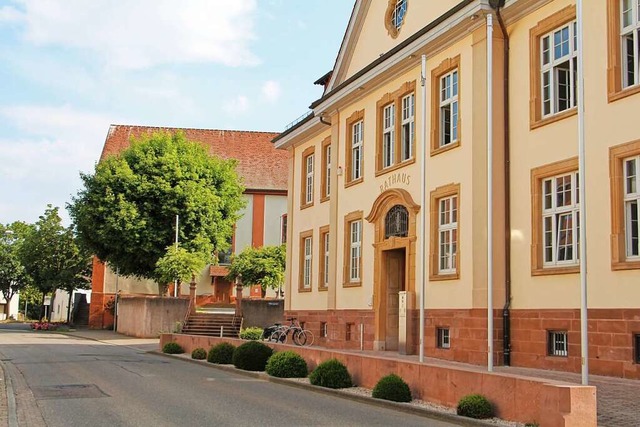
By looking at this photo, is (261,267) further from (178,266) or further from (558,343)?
(558,343)

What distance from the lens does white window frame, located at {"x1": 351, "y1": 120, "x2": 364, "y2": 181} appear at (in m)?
27.7

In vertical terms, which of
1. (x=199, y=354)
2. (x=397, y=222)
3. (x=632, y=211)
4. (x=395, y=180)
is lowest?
(x=199, y=354)

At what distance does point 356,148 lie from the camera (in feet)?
92.6

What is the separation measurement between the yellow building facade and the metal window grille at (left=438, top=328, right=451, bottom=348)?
4 cm

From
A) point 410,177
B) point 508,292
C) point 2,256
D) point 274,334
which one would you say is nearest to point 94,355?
point 274,334

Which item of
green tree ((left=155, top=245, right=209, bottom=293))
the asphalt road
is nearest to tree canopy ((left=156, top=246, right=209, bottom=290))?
green tree ((left=155, top=245, right=209, bottom=293))

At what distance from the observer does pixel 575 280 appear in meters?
17.2

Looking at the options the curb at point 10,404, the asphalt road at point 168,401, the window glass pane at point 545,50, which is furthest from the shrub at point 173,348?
the window glass pane at point 545,50

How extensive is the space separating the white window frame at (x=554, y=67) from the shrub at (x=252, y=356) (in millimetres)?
9267

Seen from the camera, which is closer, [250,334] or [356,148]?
[356,148]

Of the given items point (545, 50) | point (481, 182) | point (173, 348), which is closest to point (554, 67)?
point (545, 50)

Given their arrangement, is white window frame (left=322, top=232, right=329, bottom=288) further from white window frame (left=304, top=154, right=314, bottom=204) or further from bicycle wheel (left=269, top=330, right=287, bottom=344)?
bicycle wheel (left=269, top=330, right=287, bottom=344)

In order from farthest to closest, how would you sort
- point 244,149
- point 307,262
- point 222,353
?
point 244,149, point 307,262, point 222,353

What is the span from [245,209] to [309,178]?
30.1 meters
